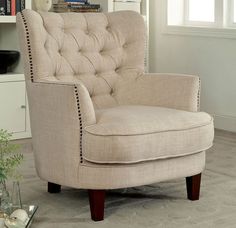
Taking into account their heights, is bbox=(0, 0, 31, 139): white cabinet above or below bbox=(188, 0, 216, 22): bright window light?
below

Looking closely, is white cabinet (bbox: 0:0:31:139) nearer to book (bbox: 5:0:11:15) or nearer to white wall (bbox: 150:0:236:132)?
book (bbox: 5:0:11:15)

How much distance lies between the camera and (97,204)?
8.95 feet

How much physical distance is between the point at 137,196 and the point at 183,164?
0.34 meters

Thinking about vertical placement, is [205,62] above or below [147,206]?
above

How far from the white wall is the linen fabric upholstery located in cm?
171

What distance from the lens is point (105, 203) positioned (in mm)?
2998

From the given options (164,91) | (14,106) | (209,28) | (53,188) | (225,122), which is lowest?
(225,122)

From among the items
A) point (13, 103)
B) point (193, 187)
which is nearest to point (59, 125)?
point (193, 187)

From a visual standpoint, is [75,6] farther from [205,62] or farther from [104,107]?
[104,107]

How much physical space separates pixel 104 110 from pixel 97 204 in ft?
1.64

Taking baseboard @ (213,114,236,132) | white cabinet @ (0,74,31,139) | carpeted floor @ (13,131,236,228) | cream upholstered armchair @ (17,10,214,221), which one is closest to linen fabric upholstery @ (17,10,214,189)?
cream upholstered armchair @ (17,10,214,221)

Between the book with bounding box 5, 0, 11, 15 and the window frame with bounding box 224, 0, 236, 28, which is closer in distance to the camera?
the book with bounding box 5, 0, 11, 15

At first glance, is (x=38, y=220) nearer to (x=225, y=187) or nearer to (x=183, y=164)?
(x=183, y=164)

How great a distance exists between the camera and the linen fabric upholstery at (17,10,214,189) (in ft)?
8.84
